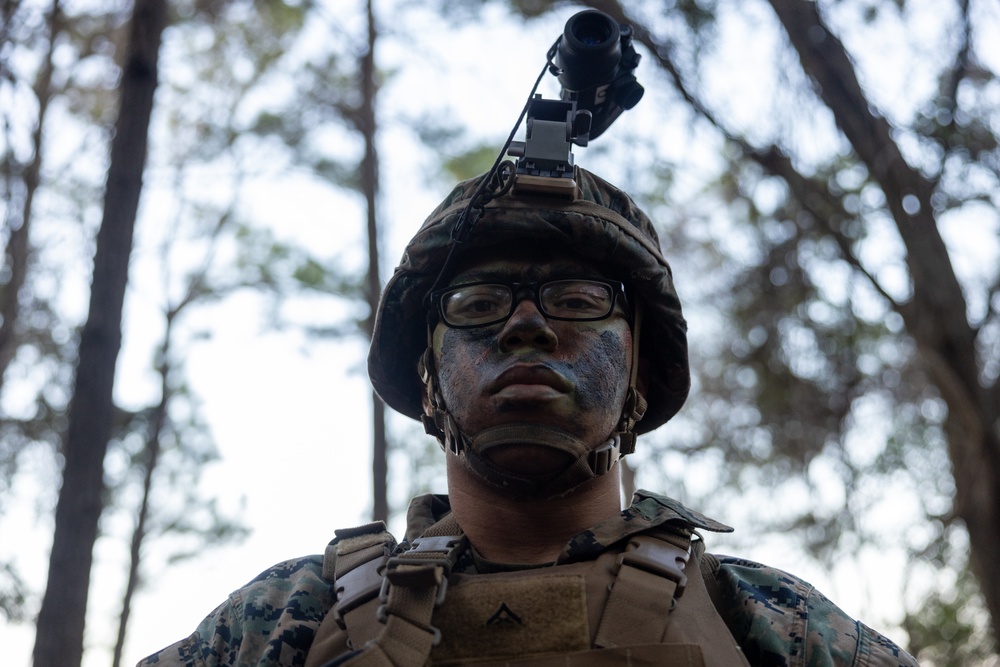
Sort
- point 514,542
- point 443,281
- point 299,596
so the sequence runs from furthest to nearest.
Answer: point 443,281 → point 514,542 → point 299,596

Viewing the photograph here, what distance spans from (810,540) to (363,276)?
6442mm

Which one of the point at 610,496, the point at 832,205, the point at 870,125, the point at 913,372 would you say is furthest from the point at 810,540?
the point at 610,496

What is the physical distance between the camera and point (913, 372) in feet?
40.1

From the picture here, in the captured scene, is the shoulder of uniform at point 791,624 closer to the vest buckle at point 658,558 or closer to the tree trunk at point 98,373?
the vest buckle at point 658,558

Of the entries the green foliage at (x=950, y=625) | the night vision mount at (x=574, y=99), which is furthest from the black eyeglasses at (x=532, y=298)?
the green foliage at (x=950, y=625)

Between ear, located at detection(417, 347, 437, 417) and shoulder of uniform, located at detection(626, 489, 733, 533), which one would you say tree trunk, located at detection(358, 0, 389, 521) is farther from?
shoulder of uniform, located at detection(626, 489, 733, 533)

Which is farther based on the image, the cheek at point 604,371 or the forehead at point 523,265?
the forehead at point 523,265

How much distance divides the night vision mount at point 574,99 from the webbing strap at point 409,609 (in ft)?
3.94

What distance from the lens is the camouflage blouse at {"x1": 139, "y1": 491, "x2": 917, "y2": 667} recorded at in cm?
276

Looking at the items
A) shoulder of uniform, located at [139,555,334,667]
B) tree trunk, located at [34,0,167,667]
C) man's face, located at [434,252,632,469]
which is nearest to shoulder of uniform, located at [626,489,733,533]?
man's face, located at [434,252,632,469]

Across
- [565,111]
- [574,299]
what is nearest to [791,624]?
[574,299]

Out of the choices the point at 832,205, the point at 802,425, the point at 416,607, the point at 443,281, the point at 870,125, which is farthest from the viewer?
the point at 802,425

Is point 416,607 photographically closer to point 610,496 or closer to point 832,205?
point 610,496

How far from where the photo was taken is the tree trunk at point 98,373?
17.1ft
